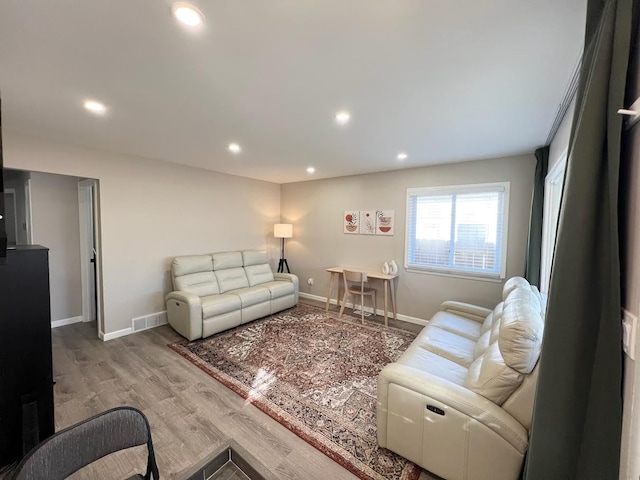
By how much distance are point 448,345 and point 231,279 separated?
3217mm

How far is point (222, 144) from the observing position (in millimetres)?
2982

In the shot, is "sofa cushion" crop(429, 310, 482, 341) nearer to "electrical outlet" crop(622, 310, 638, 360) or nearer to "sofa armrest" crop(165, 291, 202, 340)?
"electrical outlet" crop(622, 310, 638, 360)

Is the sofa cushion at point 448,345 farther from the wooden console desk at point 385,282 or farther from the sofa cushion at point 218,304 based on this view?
the sofa cushion at point 218,304

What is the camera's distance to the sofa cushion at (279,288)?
14.0 ft

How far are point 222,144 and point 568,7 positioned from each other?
2.85 metres

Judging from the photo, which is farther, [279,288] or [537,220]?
[279,288]

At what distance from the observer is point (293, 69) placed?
1.56m

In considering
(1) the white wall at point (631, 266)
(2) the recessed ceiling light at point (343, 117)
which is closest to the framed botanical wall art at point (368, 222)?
(2) the recessed ceiling light at point (343, 117)

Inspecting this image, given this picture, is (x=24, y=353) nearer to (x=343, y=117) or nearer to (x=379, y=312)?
(x=343, y=117)

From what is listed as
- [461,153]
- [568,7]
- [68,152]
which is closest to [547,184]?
[461,153]

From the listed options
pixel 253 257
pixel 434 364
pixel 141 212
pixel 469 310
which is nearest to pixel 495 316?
pixel 469 310

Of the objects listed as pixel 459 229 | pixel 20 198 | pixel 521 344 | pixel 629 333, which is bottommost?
pixel 521 344

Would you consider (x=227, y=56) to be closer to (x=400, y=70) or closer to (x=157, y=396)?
(x=400, y=70)

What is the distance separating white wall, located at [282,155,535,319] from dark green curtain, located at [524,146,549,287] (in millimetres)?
270
